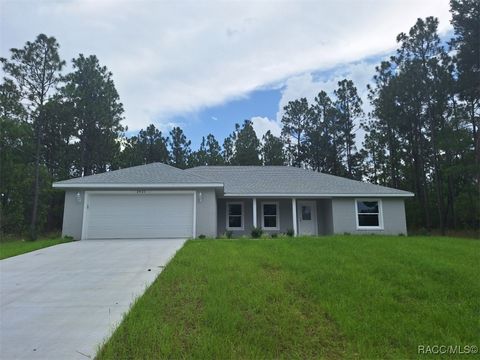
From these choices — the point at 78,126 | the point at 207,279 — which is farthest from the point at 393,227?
the point at 78,126

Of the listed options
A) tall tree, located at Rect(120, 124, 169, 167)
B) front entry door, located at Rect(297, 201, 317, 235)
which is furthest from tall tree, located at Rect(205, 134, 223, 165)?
front entry door, located at Rect(297, 201, 317, 235)

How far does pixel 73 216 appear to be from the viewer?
14.4 metres

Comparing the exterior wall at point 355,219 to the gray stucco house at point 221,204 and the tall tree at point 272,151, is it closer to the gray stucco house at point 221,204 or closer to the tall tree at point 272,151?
the gray stucco house at point 221,204

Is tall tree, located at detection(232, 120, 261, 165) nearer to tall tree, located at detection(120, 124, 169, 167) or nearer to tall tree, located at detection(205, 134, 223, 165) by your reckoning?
tall tree, located at detection(205, 134, 223, 165)

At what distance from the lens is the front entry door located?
1772 cm

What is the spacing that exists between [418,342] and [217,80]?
13.8 metres

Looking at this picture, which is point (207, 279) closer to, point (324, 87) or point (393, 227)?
point (393, 227)

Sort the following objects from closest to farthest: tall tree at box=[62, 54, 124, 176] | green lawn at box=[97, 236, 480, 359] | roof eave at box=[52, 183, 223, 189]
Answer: green lawn at box=[97, 236, 480, 359] < roof eave at box=[52, 183, 223, 189] < tall tree at box=[62, 54, 124, 176]

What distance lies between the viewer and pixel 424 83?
2445cm

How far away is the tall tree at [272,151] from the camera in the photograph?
36.1 meters

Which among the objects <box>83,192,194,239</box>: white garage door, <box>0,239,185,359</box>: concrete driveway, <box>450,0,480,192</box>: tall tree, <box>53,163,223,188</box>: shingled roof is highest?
<box>450,0,480,192</box>: tall tree

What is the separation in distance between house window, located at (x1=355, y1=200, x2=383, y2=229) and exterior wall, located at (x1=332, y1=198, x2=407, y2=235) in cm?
21

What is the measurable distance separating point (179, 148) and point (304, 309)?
3572 cm

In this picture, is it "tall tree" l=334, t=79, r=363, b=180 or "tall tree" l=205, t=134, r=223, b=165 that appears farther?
"tall tree" l=205, t=134, r=223, b=165
